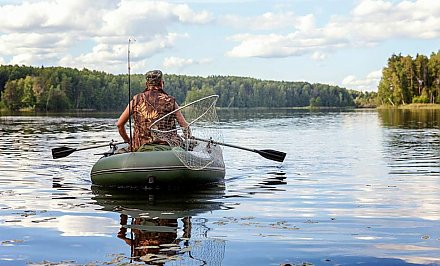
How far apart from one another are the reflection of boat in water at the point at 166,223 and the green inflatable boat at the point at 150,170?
0.72 ft

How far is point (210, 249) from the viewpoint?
26.1 feet

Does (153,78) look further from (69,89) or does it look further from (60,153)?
(69,89)

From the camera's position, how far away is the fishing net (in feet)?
43.8

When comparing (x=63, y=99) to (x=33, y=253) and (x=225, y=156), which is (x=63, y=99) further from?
(x=33, y=253)

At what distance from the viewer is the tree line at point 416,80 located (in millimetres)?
129625

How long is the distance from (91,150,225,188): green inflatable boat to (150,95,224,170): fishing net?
72 mm

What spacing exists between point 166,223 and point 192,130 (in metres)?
4.74

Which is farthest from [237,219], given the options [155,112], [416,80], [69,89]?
[69,89]

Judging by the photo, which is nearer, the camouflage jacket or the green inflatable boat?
the green inflatable boat

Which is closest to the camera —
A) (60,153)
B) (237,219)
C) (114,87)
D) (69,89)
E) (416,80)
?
(237,219)

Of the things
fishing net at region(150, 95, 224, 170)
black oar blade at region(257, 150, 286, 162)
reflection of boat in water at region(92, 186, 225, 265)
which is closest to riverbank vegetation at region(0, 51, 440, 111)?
black oar blade at region(257, 150, 286, 162)

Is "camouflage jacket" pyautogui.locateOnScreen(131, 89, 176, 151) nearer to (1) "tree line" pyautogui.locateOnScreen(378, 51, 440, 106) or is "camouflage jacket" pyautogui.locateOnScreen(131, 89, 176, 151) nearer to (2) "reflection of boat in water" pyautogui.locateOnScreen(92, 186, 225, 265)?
(2) "reflection of boat in water" pyautogui.locateOnScreen(92, 186, 225, 265)

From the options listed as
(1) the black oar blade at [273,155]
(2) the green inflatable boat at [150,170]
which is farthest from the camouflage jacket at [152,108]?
(1) the black oar blade at [273,155]

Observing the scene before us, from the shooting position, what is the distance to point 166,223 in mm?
9836
